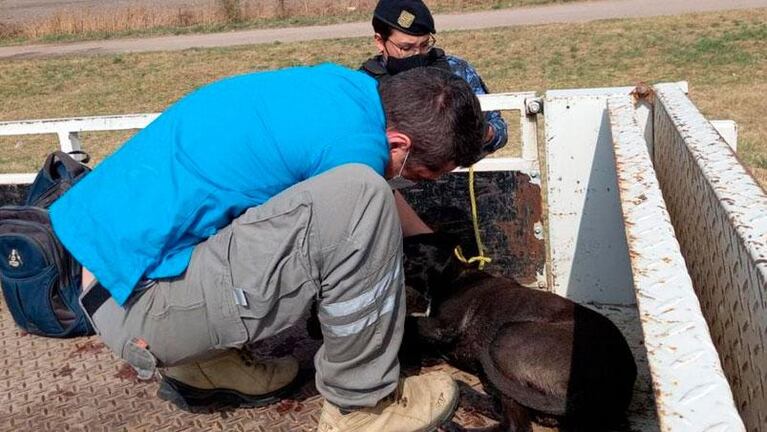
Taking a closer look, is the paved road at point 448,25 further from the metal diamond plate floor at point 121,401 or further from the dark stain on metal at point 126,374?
the dark stain on metal at point 126,374

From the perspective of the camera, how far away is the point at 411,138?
2.51 metres

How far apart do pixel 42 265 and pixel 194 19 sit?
23.8m

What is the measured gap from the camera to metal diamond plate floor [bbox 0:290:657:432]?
2.96 metres

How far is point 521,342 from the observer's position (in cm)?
312

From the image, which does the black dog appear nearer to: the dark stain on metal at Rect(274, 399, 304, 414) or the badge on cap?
the dark stain on metal at Rect(274, 399, 304, 414)

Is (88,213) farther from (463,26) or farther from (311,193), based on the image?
(463,26)

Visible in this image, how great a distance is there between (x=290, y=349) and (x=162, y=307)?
3.45ft

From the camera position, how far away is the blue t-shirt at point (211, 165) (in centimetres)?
243

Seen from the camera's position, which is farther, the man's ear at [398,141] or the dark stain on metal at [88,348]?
the dark stain on metal at [88,348]

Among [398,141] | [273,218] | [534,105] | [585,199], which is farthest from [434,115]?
[585,199]

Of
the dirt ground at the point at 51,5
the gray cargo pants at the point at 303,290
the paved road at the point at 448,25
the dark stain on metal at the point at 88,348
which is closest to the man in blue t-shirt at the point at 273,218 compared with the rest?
the gray cargo pants at the point at 303,290

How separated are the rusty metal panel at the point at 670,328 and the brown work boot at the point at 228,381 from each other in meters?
1.58

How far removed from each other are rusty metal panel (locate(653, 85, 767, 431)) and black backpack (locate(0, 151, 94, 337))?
8.03 feet

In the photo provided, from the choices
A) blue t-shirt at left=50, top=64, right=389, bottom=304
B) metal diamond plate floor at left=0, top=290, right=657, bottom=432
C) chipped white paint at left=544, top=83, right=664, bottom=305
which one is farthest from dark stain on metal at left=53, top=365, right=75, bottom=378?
chipped white paint at left=544, top=83, right=664, bottom=305
